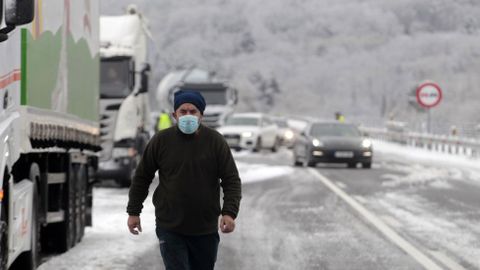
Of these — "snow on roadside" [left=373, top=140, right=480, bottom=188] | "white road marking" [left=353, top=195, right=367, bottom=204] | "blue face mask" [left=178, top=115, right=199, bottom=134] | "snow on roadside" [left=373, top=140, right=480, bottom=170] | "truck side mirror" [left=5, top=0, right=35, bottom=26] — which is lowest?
"snow on roadside" [left=373, top=140, right=480, bottom=170]

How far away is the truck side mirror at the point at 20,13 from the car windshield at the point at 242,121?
36353 millimetres

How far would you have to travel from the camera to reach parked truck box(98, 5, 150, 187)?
20000 mm

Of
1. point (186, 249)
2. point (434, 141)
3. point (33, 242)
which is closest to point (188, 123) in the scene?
point (186, 249)

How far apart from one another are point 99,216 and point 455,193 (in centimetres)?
783

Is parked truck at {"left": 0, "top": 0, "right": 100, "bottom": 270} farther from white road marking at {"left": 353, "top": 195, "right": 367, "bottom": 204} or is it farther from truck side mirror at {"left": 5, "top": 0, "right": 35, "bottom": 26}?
white road marking at {"left": 353, "top": 195, "right": 367, "bottom": 204}

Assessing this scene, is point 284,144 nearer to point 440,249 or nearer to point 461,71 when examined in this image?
point 440,249

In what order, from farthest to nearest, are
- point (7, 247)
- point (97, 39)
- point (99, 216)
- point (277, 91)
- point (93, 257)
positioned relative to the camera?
point (277, 91) < point (99, 216) < point (97, 39) < point (93, 257) < point (7, 247)

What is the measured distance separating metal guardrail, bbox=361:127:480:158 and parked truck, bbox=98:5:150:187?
1610cm

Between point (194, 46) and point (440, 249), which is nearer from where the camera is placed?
point (440, 249)

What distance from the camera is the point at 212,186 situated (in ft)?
21.0

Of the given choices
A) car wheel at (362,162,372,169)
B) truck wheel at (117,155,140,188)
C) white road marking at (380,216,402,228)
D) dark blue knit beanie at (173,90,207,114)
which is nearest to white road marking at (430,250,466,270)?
white road marking at (380,216,402,228)

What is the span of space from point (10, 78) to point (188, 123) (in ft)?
7.10

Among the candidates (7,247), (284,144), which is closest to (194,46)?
(284,144)

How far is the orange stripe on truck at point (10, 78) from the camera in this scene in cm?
745
